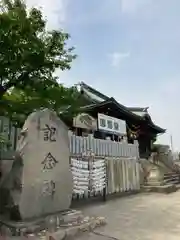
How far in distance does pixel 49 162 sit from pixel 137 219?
2.81m

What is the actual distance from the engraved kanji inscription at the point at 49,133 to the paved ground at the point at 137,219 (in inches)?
76.8

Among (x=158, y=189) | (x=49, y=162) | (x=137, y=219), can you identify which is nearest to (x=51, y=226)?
(x=49, y=162)

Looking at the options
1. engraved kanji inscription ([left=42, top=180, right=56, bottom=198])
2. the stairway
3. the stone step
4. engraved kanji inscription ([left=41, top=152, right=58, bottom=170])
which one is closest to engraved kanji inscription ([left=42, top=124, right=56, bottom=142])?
engraved kanji inscription ([left=41, top=152, right=58, bottom=170])

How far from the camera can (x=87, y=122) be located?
15.3 metres

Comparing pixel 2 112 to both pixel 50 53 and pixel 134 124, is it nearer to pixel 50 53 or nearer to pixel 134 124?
pixel 50 53

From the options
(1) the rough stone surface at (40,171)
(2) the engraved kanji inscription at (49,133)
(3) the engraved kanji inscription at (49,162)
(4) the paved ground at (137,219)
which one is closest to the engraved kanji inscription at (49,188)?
(1) the rough stone surface at (40,171)

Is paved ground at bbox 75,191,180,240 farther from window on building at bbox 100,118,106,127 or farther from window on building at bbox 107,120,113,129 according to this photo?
window on building at bbox 107,120,113,129

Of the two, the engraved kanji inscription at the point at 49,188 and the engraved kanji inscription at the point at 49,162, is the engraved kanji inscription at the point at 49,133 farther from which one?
the engraved kanji inscription at the point at 49,188

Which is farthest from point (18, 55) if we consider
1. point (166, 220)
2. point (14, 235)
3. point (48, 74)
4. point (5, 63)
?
point (166, 220)

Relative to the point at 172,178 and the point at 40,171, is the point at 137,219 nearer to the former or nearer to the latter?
the point at 40,171

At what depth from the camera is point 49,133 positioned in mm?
5352

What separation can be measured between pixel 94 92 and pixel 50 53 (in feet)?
48.8

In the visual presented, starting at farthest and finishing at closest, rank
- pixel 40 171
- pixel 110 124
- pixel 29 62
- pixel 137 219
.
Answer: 1. pixel 110 124
2. pixel 29 62
3. pixel 137 219
4. pixel 40 171

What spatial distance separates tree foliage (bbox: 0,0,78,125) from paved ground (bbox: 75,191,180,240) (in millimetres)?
3555
